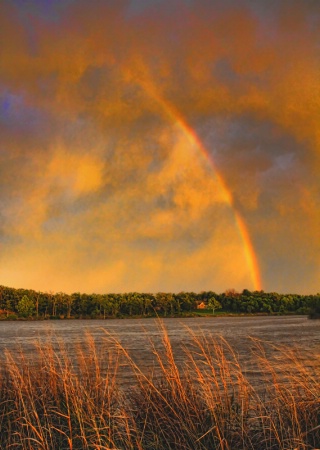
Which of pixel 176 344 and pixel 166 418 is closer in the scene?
pixel 166 418

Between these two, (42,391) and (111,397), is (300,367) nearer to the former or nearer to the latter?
(111,397)

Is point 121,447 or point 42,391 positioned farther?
point 42,391

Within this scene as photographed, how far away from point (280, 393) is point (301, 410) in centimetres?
55

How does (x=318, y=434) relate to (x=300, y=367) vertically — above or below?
below

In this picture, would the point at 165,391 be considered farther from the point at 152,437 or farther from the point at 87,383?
the point at 87,383

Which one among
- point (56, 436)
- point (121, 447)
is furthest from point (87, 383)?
point (121, 447)

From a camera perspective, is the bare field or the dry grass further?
the bare field

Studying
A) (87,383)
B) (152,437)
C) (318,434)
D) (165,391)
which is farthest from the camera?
(87,383)

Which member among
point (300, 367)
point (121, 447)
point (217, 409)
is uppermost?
point (300, 367)

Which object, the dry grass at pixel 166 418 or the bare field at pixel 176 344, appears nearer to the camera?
the dry grass at pixel 166 418

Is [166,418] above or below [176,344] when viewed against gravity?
above

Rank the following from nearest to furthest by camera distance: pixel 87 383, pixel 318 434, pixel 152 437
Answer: pixel 318 434, pixel 152 437, pixel 87 383

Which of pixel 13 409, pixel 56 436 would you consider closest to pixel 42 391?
pixel 13 409

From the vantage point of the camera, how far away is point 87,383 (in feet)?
42.2
